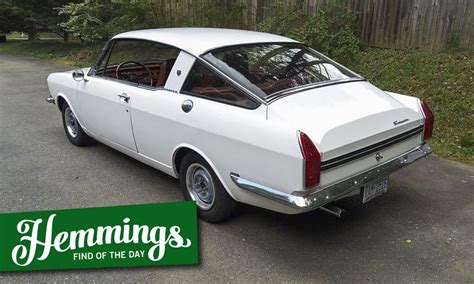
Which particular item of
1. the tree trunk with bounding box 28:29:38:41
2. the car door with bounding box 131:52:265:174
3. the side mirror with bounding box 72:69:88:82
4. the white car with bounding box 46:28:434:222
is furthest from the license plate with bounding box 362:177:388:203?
the tree trunk with bounding box 28:29:38:41

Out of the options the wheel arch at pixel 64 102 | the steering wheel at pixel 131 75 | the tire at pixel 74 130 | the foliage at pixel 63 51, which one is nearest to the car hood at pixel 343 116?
the steering wheel at pixel 131 75

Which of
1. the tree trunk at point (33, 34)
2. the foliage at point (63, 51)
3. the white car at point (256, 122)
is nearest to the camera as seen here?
the white car at point (256, 122)

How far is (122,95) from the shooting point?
14.0ft

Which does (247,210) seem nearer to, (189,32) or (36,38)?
(189,32)

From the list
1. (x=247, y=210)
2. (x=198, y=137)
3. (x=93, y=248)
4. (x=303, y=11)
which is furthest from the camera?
(x=303, y=11)

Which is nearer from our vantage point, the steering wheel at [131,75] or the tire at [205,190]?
the tire at [205,190]

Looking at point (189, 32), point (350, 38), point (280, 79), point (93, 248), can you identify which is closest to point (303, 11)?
point (350, 38)

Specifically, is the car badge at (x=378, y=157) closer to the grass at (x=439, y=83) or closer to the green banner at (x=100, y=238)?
the green banner at (x=100, y=238)

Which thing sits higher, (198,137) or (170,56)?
(170,56)

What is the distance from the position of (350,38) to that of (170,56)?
5.10m

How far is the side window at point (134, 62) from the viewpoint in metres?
4.50

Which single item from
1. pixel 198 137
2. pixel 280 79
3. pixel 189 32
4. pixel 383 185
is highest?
pixel 189 32

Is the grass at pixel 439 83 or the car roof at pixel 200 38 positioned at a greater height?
the car roof at pixel 200 38

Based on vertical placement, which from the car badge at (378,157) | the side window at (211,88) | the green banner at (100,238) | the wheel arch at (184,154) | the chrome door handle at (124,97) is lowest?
the green banner at (100,238)
